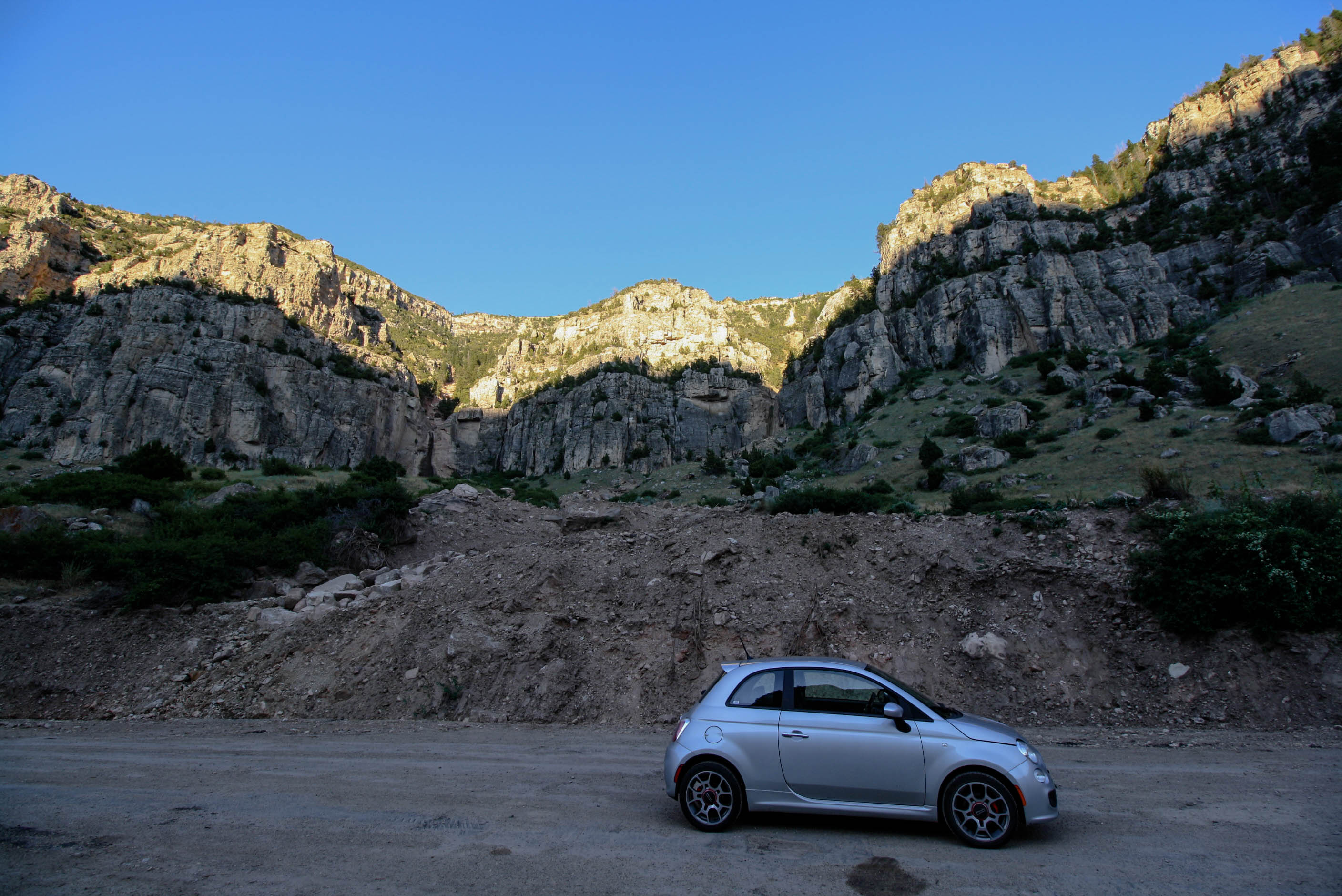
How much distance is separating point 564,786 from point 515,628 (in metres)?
5.72

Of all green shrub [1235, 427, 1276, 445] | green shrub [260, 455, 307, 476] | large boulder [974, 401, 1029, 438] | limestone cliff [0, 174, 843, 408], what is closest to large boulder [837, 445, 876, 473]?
large boulder [974, 401, 1029, 438]

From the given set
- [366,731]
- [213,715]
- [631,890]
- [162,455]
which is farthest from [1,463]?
[631,890]

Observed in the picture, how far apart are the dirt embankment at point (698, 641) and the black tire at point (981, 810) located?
5.46m

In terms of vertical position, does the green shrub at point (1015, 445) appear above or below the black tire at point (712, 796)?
above

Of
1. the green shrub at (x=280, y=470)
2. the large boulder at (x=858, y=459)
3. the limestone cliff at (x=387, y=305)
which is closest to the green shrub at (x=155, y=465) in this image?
the green shrub at (x=280, y=470)

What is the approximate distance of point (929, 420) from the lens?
5266 centimetres

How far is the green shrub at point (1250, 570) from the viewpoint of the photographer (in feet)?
28.5

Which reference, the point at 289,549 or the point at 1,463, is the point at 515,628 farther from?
the point at 1,463

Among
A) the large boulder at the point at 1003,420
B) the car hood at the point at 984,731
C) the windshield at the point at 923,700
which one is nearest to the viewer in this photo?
the car hood at the point at 984,731

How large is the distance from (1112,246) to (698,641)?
3263 inches

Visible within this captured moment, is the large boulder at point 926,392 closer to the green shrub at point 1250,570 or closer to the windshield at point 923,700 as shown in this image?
the green shrub at point 1250,570

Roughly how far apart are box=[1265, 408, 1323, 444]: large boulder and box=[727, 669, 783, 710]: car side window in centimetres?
3171

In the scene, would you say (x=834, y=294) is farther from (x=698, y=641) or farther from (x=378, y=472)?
(x=698, y=641)

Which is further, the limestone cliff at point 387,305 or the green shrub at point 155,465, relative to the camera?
the limestone cliff at point 387,305
